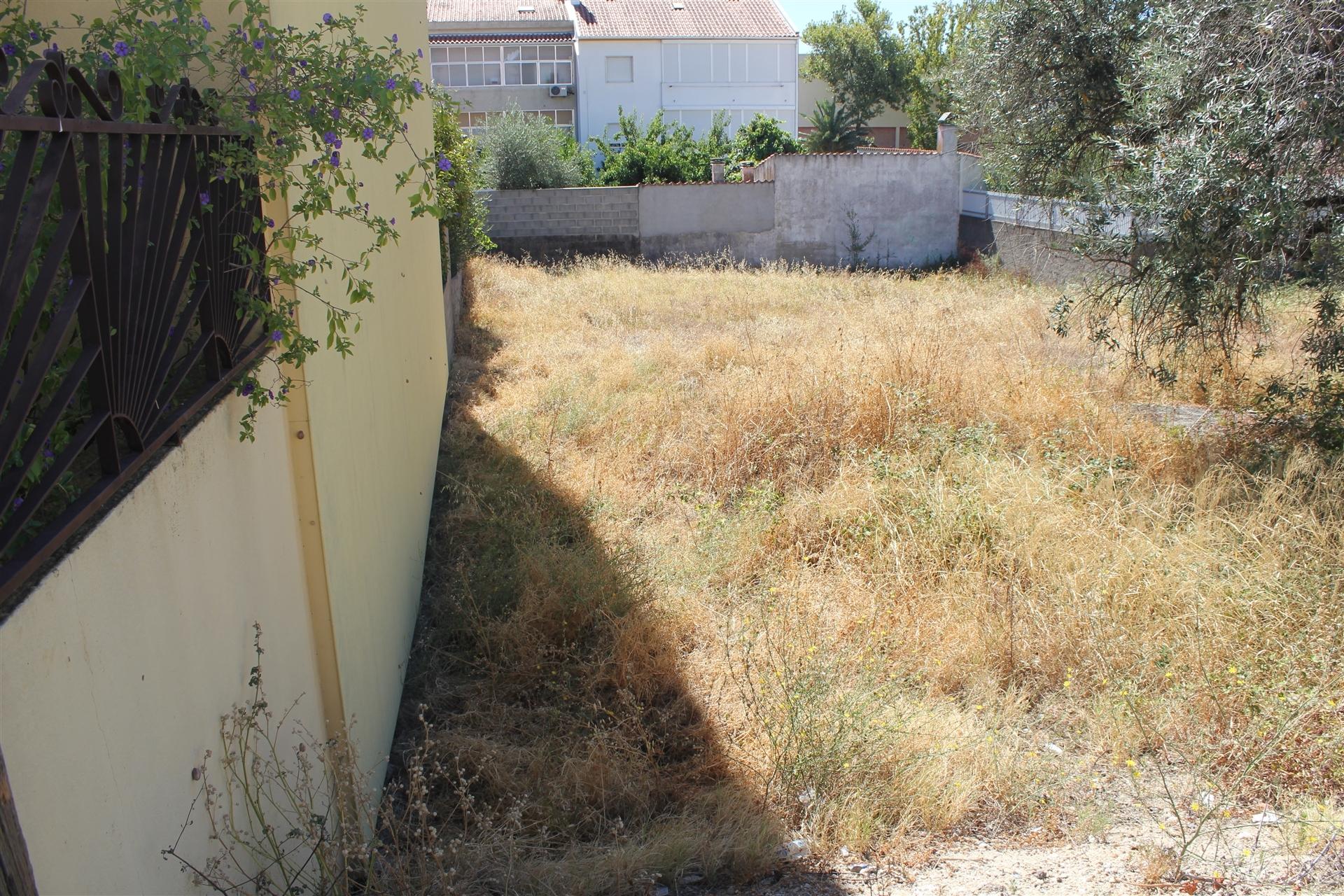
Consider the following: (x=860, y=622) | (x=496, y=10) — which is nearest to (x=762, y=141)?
(x=496, y=10)

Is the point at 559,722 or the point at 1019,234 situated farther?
the point at 1019,234

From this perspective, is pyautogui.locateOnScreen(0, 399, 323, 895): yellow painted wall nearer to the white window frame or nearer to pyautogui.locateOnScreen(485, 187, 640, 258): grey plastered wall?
pyautogui.locateOnScreen(485, 187, 640, 258): grey plastered wall

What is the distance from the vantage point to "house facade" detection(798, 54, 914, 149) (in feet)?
137

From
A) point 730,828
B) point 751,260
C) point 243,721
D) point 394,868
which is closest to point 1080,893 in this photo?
point 730,828

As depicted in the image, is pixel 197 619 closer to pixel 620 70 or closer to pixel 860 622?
pixel 860 622

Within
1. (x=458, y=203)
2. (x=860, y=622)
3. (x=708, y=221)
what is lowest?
(x=860, y=622)

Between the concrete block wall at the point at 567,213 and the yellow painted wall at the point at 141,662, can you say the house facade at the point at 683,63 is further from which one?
the yellow painted wall at the point at 141,662

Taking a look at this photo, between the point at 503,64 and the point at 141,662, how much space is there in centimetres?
3308

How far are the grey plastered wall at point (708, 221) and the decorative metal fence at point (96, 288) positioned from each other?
17.2m

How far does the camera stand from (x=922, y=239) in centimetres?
1888

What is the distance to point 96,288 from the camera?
1415mm

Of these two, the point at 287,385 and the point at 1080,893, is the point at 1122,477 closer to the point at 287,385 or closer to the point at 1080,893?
the point at 1080,893

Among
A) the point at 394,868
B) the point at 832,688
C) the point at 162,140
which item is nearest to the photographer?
the point at 162,140

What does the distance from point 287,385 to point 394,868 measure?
1.21 metres
